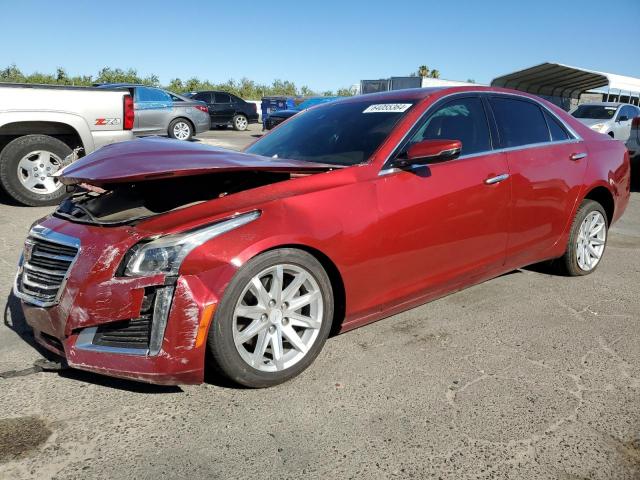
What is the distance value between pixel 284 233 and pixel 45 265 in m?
1.26

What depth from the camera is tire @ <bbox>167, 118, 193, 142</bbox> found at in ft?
49.4

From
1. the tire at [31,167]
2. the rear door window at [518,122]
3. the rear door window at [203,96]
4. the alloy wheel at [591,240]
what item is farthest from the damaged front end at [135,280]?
the rear door window at [203,96]

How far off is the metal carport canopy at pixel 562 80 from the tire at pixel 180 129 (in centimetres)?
1599

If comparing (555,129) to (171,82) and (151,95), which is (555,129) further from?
(171,82)

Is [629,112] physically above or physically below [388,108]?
above

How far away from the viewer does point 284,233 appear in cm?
258

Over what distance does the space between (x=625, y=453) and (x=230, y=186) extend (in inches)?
88.8

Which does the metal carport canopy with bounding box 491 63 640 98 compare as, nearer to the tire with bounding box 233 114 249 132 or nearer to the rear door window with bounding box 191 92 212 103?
the tire with bounding box 233 114 249 132

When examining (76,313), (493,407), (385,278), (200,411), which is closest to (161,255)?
(76,313)

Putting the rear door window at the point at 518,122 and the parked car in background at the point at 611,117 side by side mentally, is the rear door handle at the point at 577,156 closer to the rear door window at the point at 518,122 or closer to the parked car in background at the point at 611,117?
the rear door window at the point at 518,122

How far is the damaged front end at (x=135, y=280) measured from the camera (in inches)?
92.5

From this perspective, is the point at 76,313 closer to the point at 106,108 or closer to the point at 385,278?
the point at 385,278

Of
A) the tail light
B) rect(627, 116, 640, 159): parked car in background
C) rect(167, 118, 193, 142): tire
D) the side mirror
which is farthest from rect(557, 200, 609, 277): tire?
rect(167, 118, 193, 142): tire

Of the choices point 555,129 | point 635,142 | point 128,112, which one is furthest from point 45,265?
point 635,142
